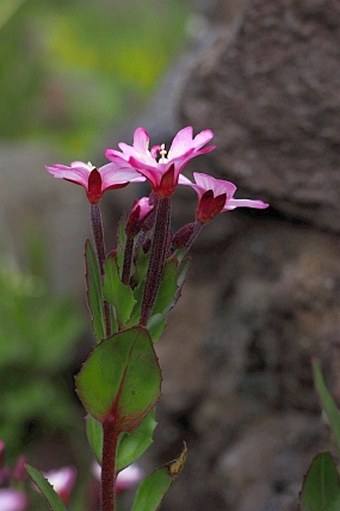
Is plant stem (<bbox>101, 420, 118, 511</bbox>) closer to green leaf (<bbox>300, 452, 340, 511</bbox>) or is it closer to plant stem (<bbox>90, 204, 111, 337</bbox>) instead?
plant stem (<bbox>90, 204, 111, 337</bbox>)

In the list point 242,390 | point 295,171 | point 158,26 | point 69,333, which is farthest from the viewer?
point 158,26

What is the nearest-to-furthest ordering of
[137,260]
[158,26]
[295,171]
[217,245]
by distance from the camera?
[137,260], [295,171], [217,245], [158,26]

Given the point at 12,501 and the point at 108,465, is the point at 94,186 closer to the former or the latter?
the point at 108,465

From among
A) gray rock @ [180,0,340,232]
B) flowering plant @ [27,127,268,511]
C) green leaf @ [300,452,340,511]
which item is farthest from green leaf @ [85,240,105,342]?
gray rock @ [180,0,340,232]

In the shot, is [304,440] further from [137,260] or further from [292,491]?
[137,260]

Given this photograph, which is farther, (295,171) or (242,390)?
(242,390)

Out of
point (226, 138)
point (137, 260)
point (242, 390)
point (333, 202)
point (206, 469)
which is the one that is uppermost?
point (137, 260)

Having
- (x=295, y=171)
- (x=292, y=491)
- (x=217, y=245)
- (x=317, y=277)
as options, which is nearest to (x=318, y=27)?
(x=295, y=171)
